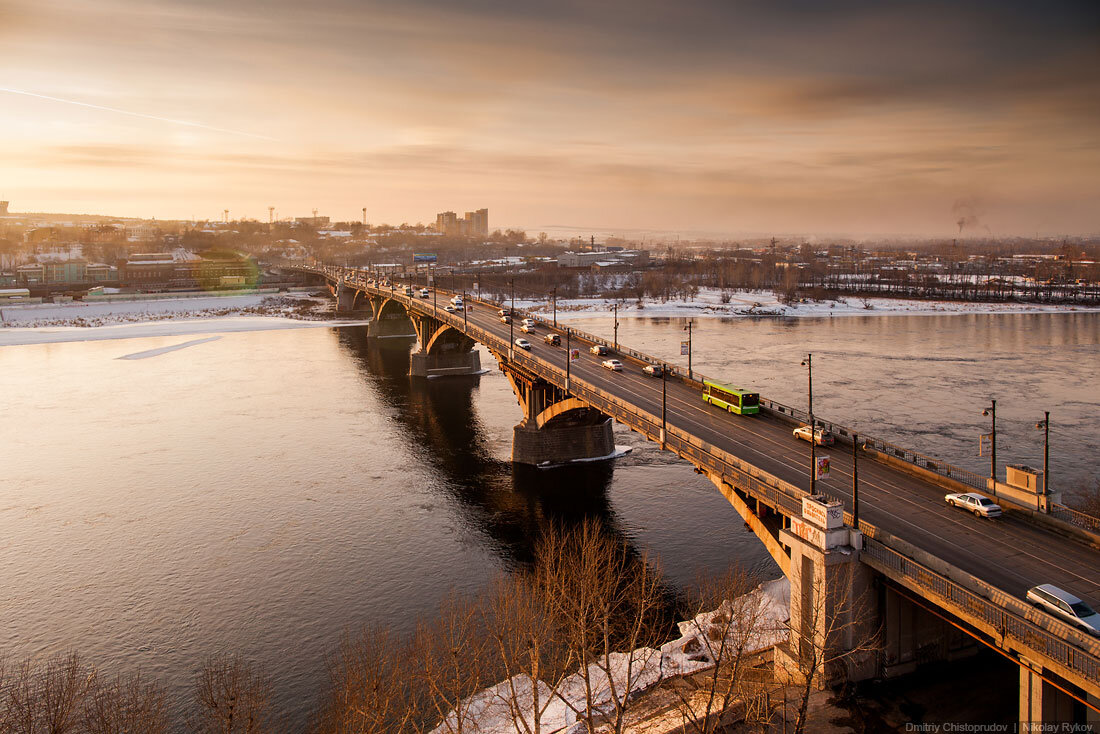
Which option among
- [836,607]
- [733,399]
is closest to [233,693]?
[836,607]

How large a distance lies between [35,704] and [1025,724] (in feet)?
68.7

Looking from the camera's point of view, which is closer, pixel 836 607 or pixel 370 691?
pixel 370 691

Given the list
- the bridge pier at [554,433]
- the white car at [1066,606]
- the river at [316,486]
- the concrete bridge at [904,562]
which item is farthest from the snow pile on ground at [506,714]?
the bridge pier at [554,433]

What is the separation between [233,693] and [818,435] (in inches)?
759

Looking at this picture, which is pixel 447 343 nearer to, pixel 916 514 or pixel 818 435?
pixel 818 435

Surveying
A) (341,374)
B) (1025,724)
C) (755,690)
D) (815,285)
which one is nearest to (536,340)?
(341,374)

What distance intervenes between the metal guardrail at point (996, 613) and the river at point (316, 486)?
35.8 ft

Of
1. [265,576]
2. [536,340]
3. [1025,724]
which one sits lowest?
[265,576]

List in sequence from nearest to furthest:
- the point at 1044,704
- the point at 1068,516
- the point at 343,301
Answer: the point at 1044,704 < the point at 1068,516 < the point at 343,301

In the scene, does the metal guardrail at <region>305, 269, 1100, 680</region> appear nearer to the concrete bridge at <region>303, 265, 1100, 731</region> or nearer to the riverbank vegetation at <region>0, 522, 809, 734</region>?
the concrete bridge at <region>303, 265, 1100, 731</region>

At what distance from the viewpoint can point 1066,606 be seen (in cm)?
1402

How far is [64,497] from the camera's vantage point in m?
35.8

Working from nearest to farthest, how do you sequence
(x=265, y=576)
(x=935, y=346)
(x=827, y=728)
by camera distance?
(x=827, y=728), (x=265, y=576), (x=935, y=346)

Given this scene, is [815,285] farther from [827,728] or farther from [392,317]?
[827,728]
